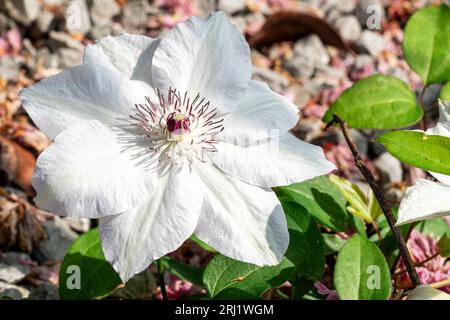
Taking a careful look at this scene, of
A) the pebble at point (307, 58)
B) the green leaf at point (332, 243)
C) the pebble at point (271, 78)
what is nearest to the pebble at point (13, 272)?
the green leaf at point (332, 243)

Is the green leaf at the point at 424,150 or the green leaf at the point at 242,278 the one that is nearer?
the green leaf at the point at 424,150

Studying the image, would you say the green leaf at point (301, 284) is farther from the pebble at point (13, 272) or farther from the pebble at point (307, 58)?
the pebble at point (307, 58)

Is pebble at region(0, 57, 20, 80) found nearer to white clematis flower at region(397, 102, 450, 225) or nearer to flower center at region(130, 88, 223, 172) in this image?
flower center at region(130, 88, 223, 172)

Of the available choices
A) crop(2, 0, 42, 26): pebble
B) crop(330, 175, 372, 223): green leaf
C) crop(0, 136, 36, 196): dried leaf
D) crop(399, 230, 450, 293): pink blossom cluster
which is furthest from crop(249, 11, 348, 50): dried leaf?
crop(330, 175, 372, 223): green leaf

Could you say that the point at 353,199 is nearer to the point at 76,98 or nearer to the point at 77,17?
the point at 76,98
